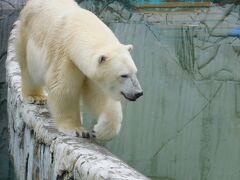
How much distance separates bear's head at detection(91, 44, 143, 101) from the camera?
3092mm

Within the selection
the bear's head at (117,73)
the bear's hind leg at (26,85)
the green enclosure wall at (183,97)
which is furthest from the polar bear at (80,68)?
the green enclosure wall at (183,97)

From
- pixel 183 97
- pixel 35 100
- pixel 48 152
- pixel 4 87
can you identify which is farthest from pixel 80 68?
pixel 4 87

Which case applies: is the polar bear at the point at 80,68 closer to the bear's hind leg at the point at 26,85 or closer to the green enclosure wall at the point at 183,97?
the bear's hind leg at the point at 26,85

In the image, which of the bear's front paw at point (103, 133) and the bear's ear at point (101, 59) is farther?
the bear's front paw at point (103, 133)

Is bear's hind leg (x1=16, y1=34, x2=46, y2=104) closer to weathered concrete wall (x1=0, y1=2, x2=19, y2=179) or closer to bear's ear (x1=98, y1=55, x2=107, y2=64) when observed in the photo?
bear's ear (x1=98, y1=55, x2=107, y2=64)

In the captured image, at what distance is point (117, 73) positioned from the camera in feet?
10.2

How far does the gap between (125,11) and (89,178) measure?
14.3 ft

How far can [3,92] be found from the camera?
714 centimetres

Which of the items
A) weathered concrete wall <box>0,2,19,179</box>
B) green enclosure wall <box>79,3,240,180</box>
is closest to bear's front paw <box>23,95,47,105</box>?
green enclosure wall <box>79,3,240,180</box>

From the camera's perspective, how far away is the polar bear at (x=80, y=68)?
314cm

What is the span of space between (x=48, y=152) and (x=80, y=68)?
0.50 metres

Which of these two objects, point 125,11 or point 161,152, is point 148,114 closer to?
point 161,152

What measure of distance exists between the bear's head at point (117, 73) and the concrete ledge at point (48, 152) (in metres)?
0.29

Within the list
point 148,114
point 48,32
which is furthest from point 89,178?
point 148,114
